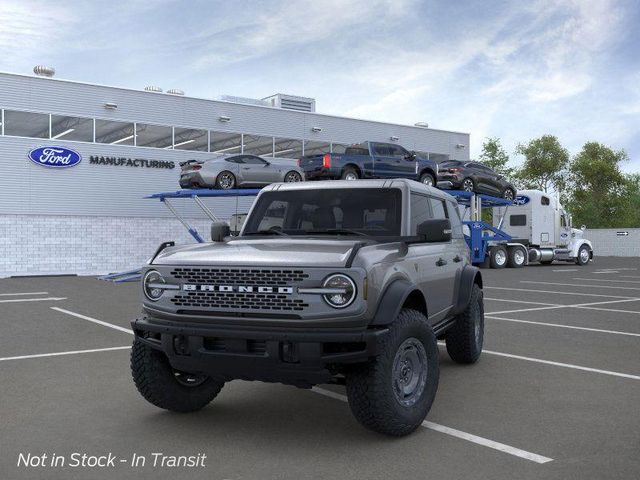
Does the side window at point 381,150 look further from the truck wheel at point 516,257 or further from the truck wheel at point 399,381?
the truck wheel at point 399,381

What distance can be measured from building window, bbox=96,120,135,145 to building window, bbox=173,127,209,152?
2.02 m

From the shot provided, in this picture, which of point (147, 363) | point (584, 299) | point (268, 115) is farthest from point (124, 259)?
point (147, 363)

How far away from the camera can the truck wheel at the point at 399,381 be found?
4484 millimetres

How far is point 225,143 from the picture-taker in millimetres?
31016

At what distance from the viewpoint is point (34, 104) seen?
1024 inches

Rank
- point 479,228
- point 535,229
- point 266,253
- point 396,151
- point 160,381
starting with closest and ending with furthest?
point 266,253, point 160,381, point 396,151, point 479,228, point 535,229

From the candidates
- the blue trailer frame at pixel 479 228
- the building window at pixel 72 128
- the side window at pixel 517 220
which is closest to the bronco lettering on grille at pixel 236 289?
the blue trailer frame at pixel 479 228

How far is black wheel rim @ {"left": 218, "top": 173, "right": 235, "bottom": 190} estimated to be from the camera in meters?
23.1

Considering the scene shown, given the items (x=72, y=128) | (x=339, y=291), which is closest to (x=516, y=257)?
(x=72, y=128)

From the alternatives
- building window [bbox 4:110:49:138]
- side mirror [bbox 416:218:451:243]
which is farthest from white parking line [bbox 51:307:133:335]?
building window [bbox 4:110:49:138]

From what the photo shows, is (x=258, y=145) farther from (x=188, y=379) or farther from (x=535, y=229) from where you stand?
(x=188, y=379)

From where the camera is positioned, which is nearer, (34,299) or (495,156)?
(34,299)

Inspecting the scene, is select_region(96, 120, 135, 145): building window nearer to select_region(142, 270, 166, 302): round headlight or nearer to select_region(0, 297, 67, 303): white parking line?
select_region(0, 297, 67, 303): white parking line

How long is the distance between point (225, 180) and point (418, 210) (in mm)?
17597
